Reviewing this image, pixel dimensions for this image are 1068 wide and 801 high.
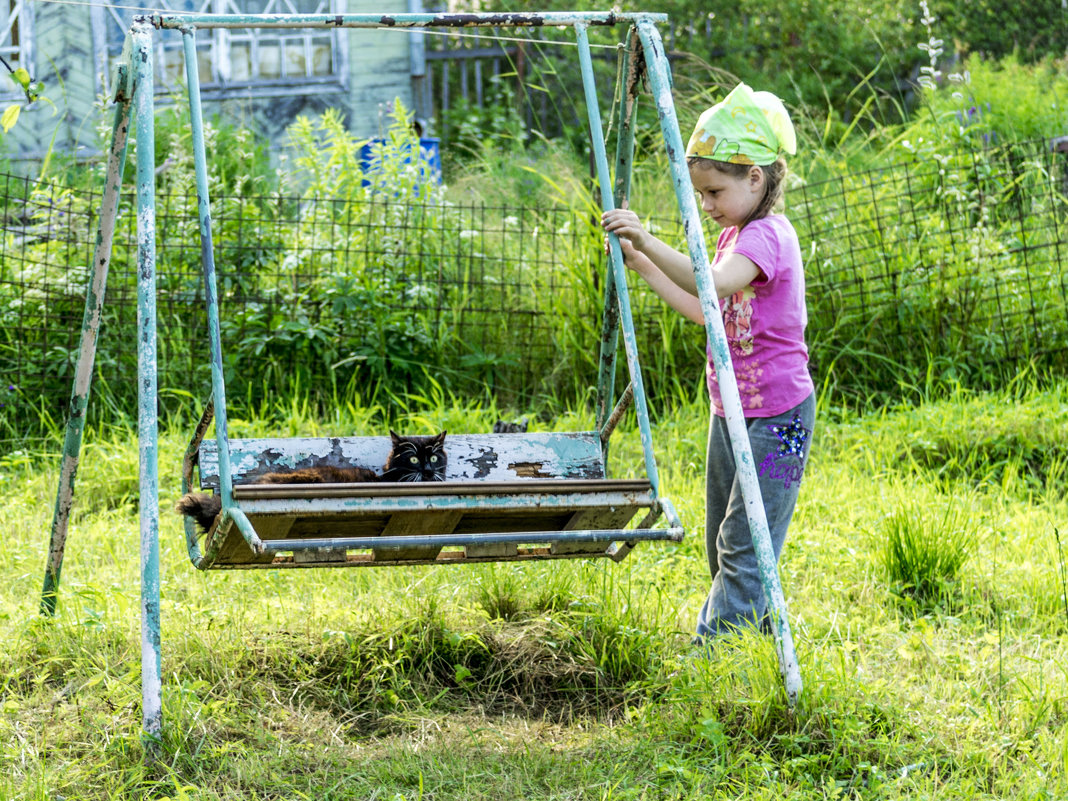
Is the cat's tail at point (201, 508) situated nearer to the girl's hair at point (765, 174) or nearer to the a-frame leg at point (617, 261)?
the a-frame leg at point (617, 261)

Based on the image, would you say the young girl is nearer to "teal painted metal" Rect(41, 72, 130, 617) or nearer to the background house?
"teal painted metal" Rect(41, 72, 130, 617)

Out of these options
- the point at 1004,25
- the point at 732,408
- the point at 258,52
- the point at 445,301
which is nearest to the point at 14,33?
the point at 258,52

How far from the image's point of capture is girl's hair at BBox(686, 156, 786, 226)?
2.74 metres

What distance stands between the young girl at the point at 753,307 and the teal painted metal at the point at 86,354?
1312 mm

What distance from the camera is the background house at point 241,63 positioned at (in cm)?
979

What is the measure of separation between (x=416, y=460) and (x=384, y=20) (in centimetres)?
111

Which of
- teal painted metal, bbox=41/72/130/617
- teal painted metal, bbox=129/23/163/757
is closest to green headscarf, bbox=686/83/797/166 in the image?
teal painted metal, bbox=129/23/163/757

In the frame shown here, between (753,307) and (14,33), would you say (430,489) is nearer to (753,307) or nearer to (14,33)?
(753,307)

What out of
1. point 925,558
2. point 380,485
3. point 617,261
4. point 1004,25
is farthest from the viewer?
point 1004,25

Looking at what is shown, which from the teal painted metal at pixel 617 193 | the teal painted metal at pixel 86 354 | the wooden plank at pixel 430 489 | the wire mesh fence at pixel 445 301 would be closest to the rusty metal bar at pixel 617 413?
the teal painted metal at pixel 617 193

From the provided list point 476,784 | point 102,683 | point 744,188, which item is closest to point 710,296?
point 744,188

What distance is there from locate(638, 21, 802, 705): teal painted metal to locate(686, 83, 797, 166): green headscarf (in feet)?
0.71

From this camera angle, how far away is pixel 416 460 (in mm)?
2891

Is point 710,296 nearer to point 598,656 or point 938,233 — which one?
point 598,656
